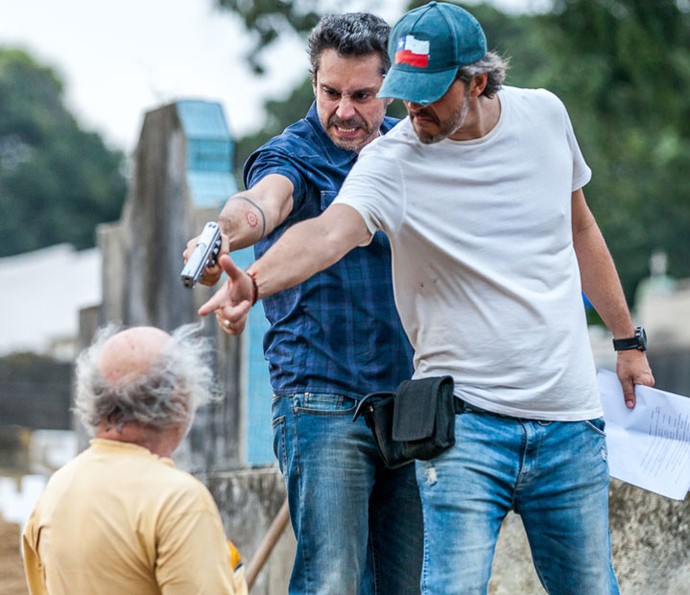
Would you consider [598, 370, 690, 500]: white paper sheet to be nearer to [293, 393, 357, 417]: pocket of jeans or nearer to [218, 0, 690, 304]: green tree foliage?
[293, 393, 357, 417]: pocket of jeans

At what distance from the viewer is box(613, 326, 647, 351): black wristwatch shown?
372cm

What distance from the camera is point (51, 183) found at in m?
46.7

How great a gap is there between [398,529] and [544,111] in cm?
129

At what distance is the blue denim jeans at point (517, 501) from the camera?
3117 millimetres

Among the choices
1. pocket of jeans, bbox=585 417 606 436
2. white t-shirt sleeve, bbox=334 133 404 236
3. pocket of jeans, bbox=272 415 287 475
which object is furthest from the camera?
pocket of jeans, bbox=272 415 287 475

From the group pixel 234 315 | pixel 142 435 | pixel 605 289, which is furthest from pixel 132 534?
pixel 605 289

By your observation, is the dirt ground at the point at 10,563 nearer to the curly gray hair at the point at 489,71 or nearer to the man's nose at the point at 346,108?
the man's nose at the point at 346,108

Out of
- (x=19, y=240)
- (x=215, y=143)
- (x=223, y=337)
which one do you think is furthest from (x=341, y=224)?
(x=19, y=240)

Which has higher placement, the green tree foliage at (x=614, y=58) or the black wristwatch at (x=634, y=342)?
the green tree foliage at (x=614, y=58)

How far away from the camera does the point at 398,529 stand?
148 inches

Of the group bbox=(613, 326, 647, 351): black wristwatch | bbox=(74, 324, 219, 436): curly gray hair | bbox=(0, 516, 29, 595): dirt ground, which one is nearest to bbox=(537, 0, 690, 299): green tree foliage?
bbox=(0, 516, 29, 595): dirt ground


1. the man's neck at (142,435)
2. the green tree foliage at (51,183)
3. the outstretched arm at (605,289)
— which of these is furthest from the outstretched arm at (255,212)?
the green tree foliage at (51,183)

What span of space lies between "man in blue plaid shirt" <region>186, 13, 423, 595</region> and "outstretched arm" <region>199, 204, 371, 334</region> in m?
0.46

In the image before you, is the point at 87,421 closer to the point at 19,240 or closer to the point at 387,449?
the point at 387,449
